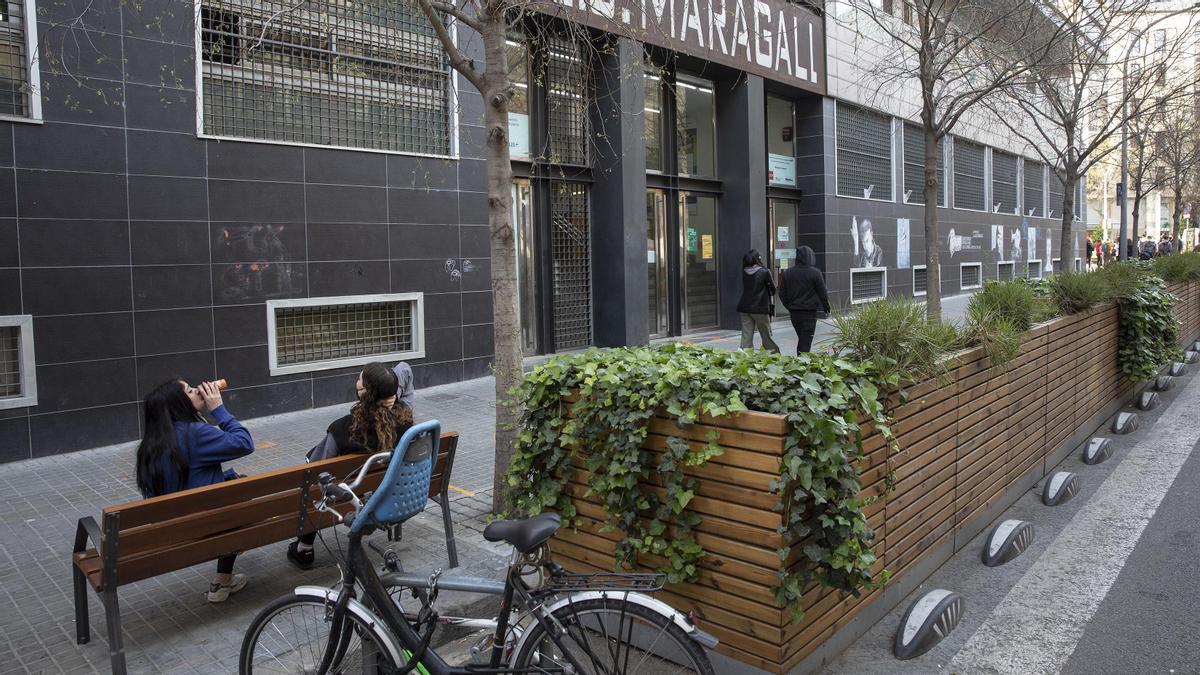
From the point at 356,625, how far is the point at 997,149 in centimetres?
3168

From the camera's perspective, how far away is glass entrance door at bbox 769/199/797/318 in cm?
1895

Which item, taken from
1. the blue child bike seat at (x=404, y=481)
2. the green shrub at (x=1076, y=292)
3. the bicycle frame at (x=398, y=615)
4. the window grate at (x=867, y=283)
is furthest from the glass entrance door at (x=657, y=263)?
the bicycle frame at (x=398, y=615)

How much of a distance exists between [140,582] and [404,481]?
2.72m

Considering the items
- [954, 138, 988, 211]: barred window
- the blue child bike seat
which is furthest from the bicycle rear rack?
[954, 138, 988, 211]: barred window

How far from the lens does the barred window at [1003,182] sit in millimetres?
30031

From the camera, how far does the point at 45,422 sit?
8.11m

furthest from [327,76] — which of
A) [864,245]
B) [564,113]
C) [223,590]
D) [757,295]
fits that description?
[864,245]

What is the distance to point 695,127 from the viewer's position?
17.0 meters

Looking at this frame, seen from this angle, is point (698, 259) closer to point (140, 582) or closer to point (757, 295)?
point (757, 295)

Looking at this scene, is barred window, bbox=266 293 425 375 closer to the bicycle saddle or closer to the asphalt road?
the bicycle saddle

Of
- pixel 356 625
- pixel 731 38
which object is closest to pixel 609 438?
pixel 356 625

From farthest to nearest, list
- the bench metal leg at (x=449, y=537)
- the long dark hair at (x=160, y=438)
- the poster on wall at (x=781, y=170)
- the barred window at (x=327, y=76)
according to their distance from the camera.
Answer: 1. the poster on wall at (x=781, y=170)
2. the barred window at (x=327, y=76)
3. the bench metal leg at (x=449, y=537)
4. the long dark hair at (x=160, y=438)

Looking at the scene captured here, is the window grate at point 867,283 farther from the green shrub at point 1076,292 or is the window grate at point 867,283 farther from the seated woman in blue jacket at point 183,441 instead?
the seated woman in blue jacket at point 183,441

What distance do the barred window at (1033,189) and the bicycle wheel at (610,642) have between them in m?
34.9
